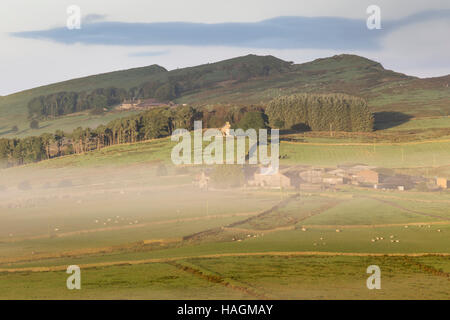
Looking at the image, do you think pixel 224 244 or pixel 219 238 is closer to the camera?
pixel 224 244

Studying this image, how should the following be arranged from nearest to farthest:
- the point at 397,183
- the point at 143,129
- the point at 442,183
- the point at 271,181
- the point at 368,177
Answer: the point at 442,183
the point at 397,183
the point at 271,181
the point at 368,177
the point at 143,129

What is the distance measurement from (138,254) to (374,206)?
4260cm

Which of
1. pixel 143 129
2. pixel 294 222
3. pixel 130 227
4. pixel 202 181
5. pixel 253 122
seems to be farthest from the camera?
pixel 143 129

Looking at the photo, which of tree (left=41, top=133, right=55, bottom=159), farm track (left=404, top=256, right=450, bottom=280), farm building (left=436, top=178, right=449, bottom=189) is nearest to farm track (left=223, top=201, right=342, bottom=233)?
farm track (left=404, top=256, right=450, bottom=280)

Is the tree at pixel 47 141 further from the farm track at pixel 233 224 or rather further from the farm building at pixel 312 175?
the farm track at pixel 233 224

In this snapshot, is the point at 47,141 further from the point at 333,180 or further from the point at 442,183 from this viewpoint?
the point at 442,183

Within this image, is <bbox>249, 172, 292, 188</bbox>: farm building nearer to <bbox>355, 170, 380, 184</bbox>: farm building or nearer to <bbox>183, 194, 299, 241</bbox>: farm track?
<bbox>355, 170, 380, 184</bbox>: farm building

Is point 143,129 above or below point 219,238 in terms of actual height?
above

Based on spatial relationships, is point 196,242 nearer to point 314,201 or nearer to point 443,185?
point 314,201

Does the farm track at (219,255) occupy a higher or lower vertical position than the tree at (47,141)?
lower

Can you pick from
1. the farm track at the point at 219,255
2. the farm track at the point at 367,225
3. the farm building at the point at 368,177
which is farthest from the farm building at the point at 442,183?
the farm track at the point at 219,255

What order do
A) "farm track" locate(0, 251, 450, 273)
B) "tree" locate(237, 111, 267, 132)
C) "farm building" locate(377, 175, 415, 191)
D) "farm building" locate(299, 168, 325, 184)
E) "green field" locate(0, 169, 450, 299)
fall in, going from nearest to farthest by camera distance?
1. "green field" locate(0, 169, 450, 299)
2. "farm track" locate(0, 251, 450, 273)
3. "farm building" locate(377, 175, 415, 191)
4. "farm building" locate(299, 168, 325, 184)
5. "tree" locate(237, 111, 267, 132)

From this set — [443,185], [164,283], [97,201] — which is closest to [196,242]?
[164,283]

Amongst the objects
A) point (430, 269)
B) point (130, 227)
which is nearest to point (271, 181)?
point (130, 227)
